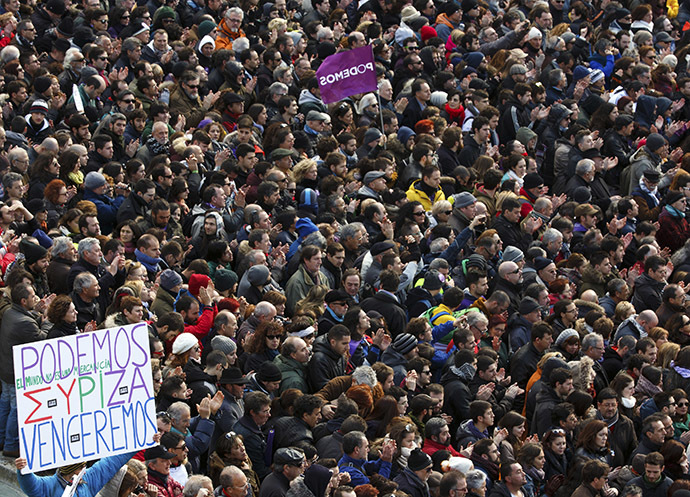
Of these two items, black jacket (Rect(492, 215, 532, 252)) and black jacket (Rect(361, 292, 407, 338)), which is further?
black jacket (Rect(492, 215, 532, 252))

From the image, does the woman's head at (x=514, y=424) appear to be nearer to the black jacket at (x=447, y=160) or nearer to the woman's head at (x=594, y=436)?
the woman's head at (x=594, y=436)

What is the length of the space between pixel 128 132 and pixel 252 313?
14.1ft

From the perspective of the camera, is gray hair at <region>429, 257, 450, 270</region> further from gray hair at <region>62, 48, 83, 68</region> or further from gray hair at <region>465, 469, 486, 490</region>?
gray hair at <region>62, 48, 83, 68</region>

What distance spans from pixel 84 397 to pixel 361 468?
248cm

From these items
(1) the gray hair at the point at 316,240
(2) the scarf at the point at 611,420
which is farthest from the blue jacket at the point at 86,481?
(2) the scarf at the point at 611,420

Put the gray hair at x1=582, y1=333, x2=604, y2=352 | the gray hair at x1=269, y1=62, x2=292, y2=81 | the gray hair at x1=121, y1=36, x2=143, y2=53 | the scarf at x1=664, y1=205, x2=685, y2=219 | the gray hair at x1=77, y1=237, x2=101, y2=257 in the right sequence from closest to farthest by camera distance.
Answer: the gray hair at x1=77, y1=237, x2=101, y2=257
the gray hair at x1=582, y1=333, x2=604, y2=352
the scarf at x1=664, y1=205, x2=685, y2=219
the gray hair at x1=121, y1=36, x2=143, y2=53
the gray hair at x1=269, y1=62, x2=292, y2=81

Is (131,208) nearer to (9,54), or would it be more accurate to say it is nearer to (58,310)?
(58,310)

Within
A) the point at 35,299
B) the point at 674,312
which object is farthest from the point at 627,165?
the point at 35,299

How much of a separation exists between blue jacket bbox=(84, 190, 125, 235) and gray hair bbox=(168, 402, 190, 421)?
14.5 ft

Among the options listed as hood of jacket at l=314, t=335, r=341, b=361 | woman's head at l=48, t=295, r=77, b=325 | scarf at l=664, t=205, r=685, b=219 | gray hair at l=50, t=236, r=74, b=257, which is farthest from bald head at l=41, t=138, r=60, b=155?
scarf at l=664, t=205, r=685, b=219

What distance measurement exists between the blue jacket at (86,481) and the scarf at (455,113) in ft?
32.0

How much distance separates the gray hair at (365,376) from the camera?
37.7ft

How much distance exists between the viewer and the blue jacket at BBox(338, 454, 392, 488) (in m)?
10.4

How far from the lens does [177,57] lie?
60.2ft
